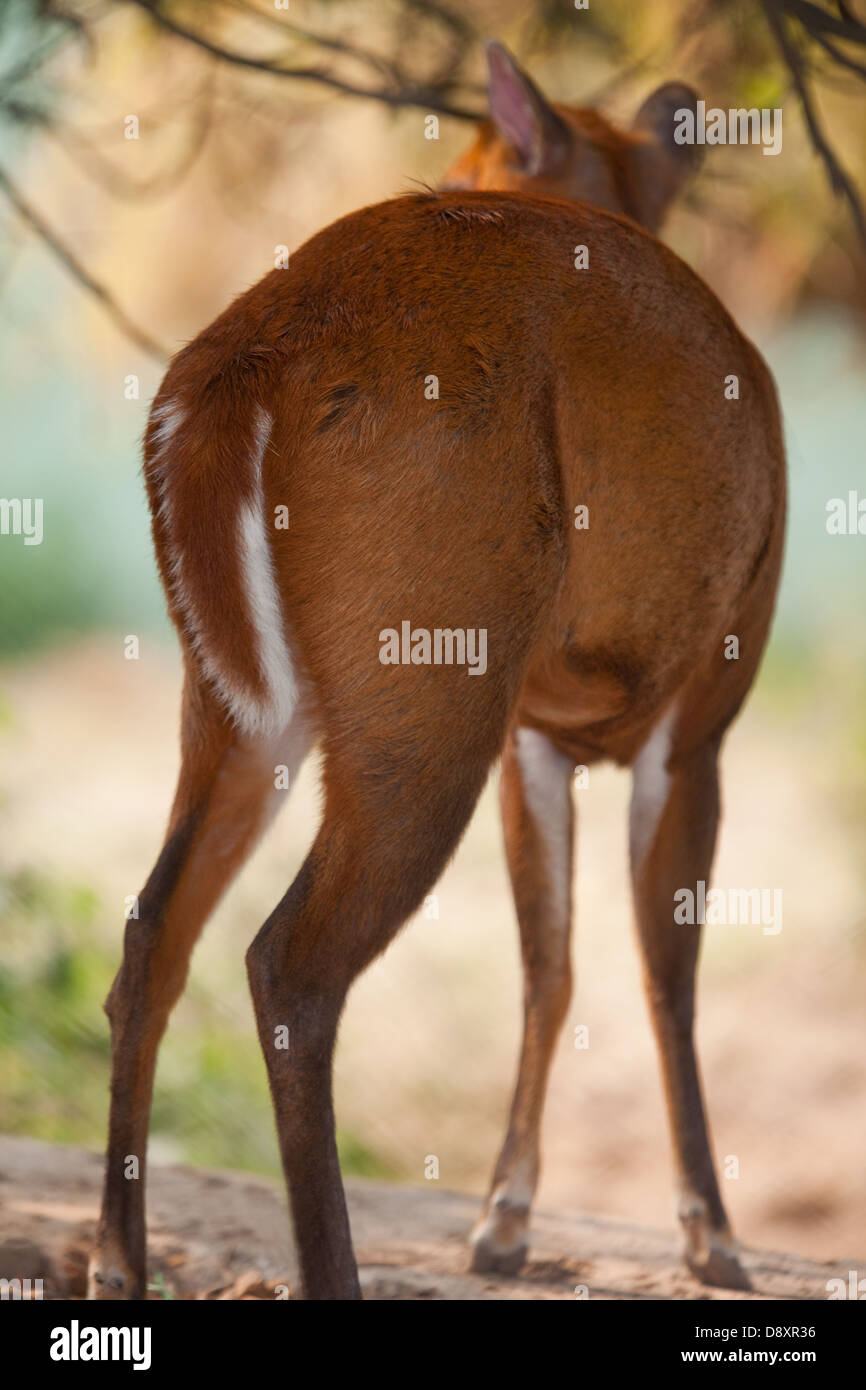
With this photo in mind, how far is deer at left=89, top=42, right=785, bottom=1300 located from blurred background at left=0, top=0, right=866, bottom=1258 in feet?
2.48

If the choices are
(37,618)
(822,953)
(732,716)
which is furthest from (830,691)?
(732,716)

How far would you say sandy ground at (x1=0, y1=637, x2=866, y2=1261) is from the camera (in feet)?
18.9

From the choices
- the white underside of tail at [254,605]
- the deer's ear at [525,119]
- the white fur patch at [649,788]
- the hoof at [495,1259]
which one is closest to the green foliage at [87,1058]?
the hoof at [495,1259]

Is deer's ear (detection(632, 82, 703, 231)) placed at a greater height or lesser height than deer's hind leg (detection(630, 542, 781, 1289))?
greater

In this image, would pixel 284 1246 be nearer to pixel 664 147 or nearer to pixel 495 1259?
pixel 495 1259

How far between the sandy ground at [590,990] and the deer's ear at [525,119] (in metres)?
2.74

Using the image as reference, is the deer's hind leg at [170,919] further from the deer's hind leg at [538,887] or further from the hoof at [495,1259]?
the hoof at [495,1259]

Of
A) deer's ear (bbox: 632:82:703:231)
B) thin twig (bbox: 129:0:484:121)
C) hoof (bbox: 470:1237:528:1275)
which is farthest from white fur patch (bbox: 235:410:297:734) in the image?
deer's ear (bbox: 632:82:703:231)

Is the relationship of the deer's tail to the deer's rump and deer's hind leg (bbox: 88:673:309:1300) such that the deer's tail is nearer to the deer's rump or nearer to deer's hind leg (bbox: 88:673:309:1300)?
the deer's rump

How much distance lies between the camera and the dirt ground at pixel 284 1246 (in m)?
3.13

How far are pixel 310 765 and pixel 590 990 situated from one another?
4.80 meters

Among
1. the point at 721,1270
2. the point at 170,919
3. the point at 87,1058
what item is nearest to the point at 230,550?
the point at 170,919

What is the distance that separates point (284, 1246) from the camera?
3.33 metres

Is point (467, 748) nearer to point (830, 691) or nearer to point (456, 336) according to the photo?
point (456, 336)
